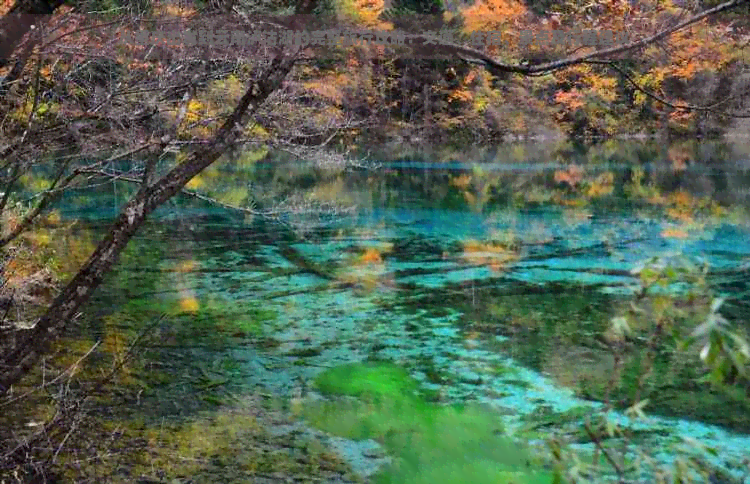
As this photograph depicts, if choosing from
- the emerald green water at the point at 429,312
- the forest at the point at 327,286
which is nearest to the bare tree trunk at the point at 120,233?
the forest at the point at 327,286

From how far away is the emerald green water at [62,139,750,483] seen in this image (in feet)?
18.0

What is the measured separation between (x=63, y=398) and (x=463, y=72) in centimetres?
3232

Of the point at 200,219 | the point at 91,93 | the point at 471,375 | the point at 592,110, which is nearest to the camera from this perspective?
the point at 91,93

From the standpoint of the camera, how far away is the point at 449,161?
2700cm

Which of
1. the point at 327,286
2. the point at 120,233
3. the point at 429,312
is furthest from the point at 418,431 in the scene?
the point at 327,286

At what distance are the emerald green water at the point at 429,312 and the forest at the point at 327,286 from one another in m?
0.04

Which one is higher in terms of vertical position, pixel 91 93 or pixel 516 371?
pixel 91 93

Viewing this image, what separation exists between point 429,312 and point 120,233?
602cm

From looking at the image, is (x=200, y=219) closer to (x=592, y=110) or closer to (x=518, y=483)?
(x=518, y=483)

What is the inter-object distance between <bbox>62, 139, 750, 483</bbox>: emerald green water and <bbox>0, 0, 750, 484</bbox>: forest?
1.5 inches

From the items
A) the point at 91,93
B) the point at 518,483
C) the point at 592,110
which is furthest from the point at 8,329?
the point at 592,110

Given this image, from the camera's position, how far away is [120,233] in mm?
2793

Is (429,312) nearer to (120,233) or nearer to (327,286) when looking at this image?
(327,286)

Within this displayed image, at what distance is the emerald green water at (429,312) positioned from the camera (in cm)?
547
